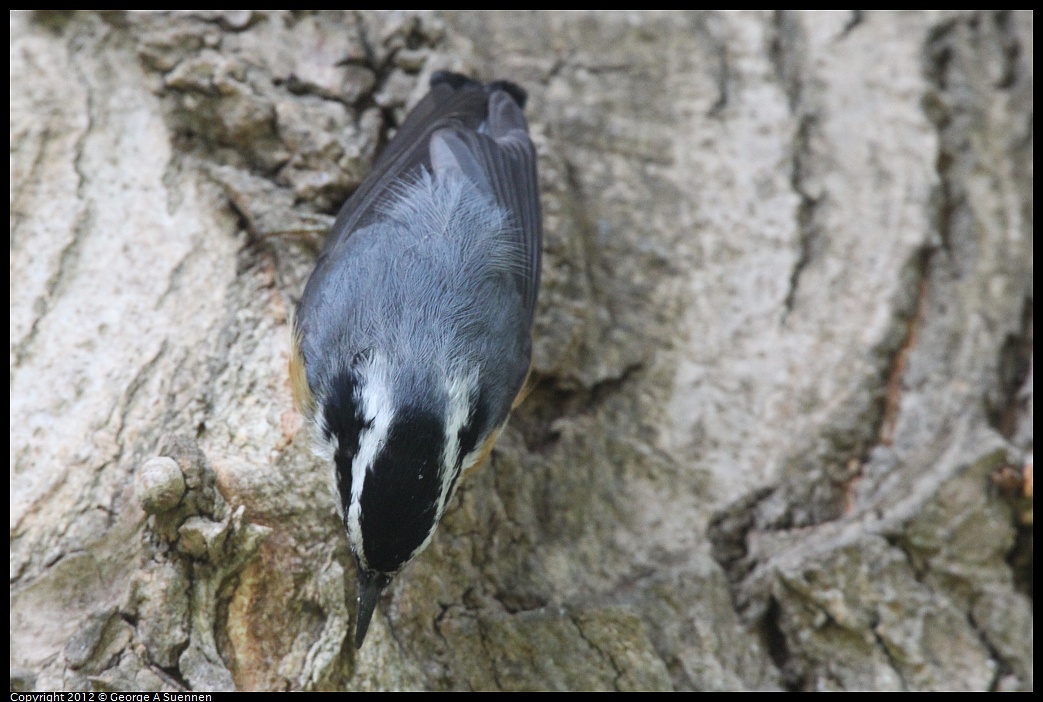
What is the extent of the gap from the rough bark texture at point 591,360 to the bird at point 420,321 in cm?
13


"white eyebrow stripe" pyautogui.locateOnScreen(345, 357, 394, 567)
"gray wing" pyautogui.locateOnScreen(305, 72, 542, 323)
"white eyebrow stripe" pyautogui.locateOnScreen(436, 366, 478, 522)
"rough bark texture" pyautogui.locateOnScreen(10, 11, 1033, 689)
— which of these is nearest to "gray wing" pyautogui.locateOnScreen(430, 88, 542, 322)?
"gray wing" pyautogui.locateOnScreen(305, 72, 542, 323)

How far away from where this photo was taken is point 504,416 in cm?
243

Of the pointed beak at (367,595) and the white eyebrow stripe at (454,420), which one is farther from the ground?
the white eyebrow stripe at (454,420)

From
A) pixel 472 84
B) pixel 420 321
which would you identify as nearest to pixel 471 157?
pixel 472 84

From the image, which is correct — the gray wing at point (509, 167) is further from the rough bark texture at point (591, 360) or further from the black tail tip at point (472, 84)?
the rough bark texture at point (591, 360)

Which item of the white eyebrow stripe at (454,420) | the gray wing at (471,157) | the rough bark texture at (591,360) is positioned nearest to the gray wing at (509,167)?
the gray wing at (471,157)

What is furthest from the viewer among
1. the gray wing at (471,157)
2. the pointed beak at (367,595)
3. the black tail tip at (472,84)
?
the black tail tip at (472,84)

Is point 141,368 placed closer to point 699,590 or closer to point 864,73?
point 699,590

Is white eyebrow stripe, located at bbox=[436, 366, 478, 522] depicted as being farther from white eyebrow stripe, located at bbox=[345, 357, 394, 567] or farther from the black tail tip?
the black tail tip

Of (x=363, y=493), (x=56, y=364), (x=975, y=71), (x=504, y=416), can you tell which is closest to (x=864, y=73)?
(x=975, y=71)

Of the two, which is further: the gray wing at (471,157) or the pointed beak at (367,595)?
the gray wing at (471,157)

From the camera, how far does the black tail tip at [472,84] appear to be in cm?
295

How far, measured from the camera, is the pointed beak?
204 centimetres

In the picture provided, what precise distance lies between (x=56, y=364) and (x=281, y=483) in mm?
673
